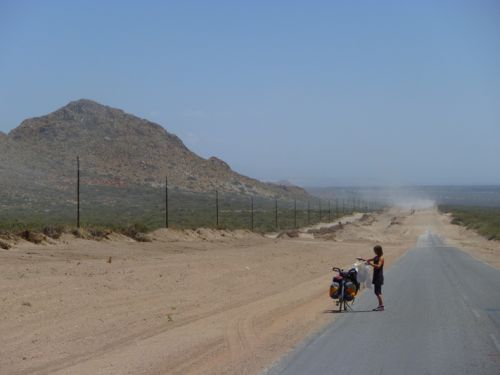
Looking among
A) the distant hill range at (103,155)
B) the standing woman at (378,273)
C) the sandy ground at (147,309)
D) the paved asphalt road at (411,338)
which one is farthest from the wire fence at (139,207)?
the standing woman at (378,273)

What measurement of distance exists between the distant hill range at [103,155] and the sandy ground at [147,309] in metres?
65.7

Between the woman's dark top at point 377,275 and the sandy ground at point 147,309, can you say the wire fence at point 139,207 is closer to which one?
the sandy ground at point 147,309

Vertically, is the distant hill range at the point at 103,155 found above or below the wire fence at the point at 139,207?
above

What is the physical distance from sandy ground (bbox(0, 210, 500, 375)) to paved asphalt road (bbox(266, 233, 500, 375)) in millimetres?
664

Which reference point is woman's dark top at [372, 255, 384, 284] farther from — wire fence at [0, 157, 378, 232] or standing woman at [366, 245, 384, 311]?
wire fence at [0, 157, 378, 232]

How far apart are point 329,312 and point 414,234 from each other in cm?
6855

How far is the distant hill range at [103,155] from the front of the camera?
108 metres

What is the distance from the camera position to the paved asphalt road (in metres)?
10.7

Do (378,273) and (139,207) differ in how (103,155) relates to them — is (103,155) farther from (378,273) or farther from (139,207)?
(378,273)

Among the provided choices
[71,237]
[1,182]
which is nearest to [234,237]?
[71,237]

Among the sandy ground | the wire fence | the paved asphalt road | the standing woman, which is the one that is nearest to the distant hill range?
the wire fence

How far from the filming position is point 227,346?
12.6 m

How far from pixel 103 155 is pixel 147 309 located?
364 feet

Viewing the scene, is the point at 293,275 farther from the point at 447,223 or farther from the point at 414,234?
the point at 447,223
